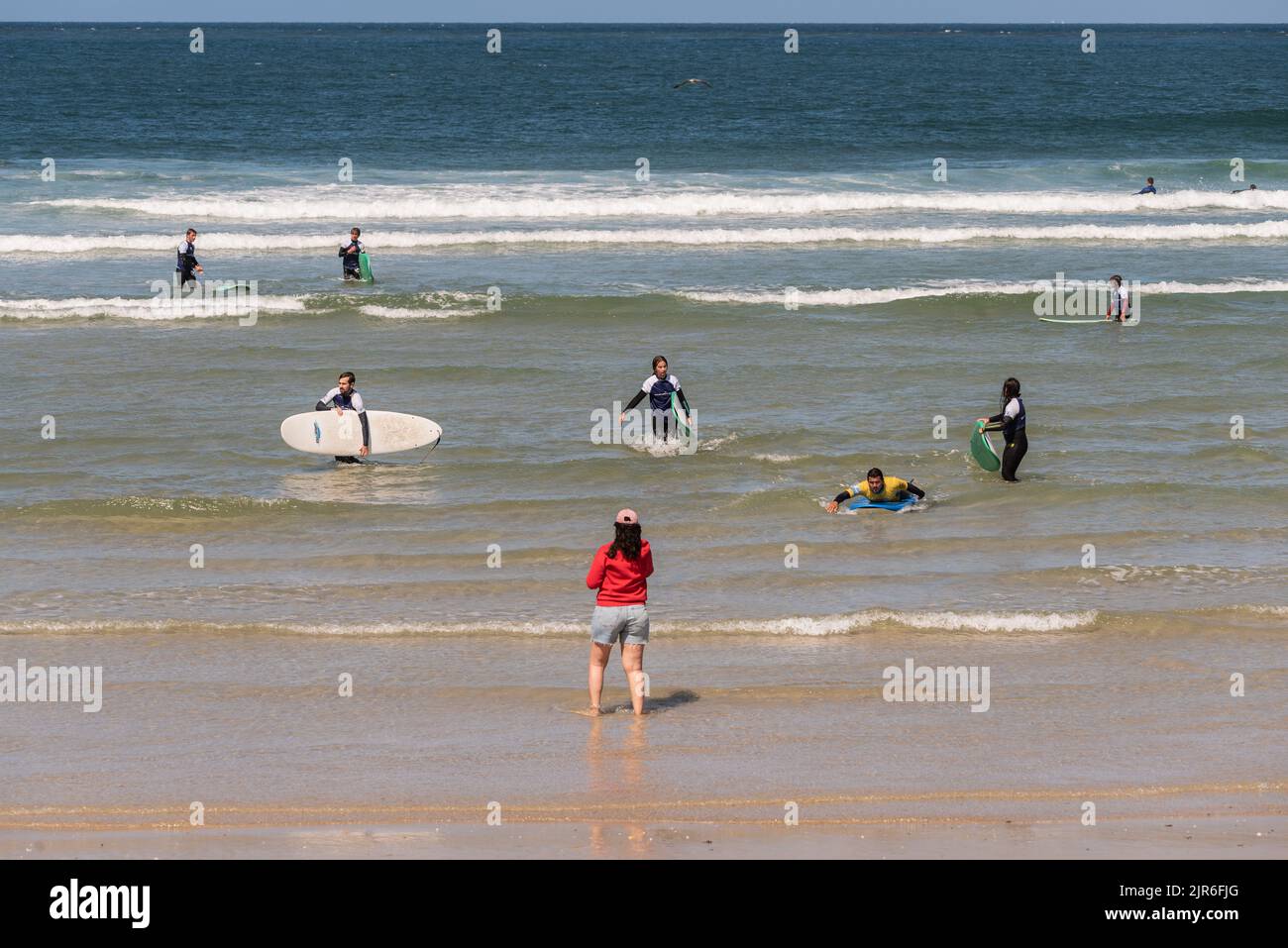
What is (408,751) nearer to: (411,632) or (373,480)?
(411,632)

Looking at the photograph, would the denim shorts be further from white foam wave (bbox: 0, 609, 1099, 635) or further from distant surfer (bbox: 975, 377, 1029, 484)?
distant surfer (bbox: 975, 377, 1029, 484)

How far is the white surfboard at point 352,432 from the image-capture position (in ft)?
55.2

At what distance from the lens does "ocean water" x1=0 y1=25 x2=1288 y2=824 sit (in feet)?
37.2

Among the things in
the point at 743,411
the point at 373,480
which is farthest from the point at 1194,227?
the point at 373,480

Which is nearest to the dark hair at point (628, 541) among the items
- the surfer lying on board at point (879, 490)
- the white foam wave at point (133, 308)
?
the surfer lying on board at point (879, 490)

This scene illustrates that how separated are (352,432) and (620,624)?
7782 mm

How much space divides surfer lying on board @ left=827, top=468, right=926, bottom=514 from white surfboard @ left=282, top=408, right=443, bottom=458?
4.97 m

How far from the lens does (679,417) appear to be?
16922mm

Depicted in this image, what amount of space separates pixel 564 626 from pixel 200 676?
288 centimetres

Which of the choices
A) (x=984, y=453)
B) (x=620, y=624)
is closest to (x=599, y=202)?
(x=984, y=453)

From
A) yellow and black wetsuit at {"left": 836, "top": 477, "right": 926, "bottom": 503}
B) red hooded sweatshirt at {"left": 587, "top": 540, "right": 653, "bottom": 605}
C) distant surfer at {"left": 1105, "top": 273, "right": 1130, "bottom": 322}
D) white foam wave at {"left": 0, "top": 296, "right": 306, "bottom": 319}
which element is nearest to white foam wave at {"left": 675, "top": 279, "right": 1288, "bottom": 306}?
distant surfer at {"left": 1105, "top": 273, "right": 1130, "bottom": 322}

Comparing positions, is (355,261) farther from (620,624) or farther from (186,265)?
(620,624)

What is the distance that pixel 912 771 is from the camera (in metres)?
9.02

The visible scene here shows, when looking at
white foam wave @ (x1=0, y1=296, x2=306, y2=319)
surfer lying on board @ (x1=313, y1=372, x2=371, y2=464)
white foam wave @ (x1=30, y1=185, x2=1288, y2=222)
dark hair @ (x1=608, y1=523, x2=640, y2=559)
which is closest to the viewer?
dark hair @ (x1=608, y1=523, x2=640, y2=559)
